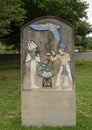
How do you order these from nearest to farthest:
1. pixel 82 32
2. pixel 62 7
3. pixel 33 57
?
pixel 33 57 → pixel 62 7 → pixel 82 32

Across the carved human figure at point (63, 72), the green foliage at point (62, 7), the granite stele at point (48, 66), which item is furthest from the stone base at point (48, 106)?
the green foliage at point (62, 7)

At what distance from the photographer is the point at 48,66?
5.39 metres

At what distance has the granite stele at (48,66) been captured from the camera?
539 cm

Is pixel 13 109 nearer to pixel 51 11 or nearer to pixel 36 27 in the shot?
pixel 36 27

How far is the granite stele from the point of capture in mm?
5387

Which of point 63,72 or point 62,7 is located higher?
point 62,7

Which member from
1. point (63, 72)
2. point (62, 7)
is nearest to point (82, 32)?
point (62, 7)

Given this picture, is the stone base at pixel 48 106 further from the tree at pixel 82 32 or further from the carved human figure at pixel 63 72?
the tree at pixel 82 32

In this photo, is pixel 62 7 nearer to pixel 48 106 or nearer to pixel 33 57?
pixel 33 57

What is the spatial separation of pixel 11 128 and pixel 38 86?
34.8 inches

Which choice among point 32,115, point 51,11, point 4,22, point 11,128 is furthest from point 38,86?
point 51,11

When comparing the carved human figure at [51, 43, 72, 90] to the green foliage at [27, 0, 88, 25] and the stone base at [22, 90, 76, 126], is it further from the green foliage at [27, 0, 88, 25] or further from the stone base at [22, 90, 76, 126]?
the green foliage at [27, 0, 88, 25]

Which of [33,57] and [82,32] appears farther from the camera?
[82,32]

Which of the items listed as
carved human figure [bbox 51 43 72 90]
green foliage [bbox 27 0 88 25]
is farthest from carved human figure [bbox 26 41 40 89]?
green foliage [bbox 27 0 88 25]
